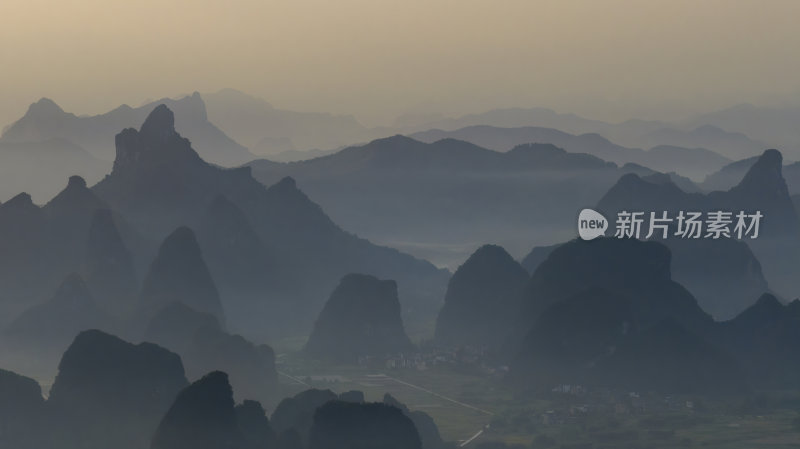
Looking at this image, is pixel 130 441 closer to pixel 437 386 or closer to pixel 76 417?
pixel 76 417

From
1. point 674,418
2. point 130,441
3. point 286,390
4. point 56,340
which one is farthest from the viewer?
point 56,340

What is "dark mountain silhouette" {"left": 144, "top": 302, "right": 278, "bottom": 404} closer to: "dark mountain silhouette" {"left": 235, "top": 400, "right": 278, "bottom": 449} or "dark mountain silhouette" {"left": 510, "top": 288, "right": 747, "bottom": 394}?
"dark mountain silhouette" {"left": 510, "top": 288, "right": 747, "bottom": 394}

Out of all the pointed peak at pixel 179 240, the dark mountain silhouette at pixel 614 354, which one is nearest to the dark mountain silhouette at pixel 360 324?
the pointed peak at pixel 179 240

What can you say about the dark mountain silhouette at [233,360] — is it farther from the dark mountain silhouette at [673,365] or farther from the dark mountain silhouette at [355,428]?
the dark mountain silhouette at [355,428]

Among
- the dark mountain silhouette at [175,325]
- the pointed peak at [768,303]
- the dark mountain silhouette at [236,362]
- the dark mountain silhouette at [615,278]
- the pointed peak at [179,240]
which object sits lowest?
the dark mountain silhouette at [236,362]

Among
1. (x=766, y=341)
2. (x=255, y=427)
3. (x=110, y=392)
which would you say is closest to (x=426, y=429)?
(x=255, y=427)

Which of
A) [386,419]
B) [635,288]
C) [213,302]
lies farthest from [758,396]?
[213,302]

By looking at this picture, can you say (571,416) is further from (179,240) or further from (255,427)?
(179,240)
